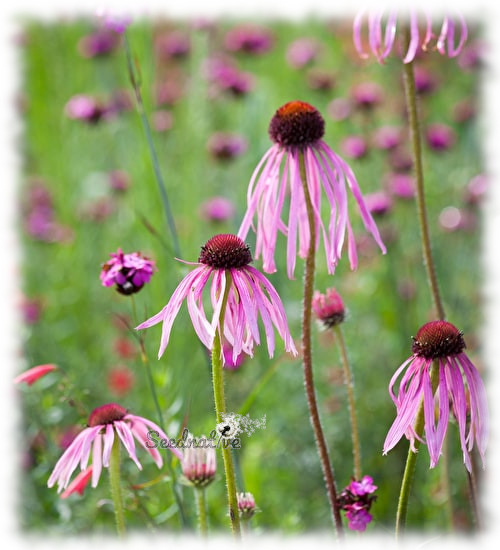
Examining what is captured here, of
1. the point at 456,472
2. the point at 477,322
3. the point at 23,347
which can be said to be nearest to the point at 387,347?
the point at 477,322

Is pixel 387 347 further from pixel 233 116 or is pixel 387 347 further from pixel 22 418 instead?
pixel 233 116

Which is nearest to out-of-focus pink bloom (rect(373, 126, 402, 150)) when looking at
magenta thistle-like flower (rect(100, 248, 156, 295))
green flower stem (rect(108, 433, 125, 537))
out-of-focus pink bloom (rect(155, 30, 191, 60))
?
out-of-focus pink bloom (rect(155, 30, 191, 60))

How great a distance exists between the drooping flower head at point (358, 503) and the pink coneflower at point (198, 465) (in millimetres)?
166

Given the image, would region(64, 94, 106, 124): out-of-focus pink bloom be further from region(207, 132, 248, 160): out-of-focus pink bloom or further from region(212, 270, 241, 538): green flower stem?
region(212, 270, 241, 538): green flower stem

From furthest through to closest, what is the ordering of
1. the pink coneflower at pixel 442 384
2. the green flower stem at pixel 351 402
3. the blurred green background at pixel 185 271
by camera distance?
the blurred green background at pixel 185 271 → the green flower stem at pixel 351 402 → the pink coneflower at pixel 442 384

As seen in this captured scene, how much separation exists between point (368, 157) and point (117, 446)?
5.53 feet

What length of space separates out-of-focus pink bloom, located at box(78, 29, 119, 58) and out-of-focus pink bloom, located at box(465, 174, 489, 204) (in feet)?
5.32

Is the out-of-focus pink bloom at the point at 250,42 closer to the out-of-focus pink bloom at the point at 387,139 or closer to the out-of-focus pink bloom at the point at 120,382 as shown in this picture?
the out-of-focus pink bloom at the point at 387,139

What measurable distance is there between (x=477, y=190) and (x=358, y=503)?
4.25 ft

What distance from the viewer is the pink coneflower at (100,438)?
34.4 inches

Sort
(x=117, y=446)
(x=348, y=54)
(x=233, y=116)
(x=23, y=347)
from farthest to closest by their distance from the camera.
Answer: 1. (x=348, y=54)
2. (x=233, y=116)
3. (x=23, y=347)
4. (x=117, y=446)

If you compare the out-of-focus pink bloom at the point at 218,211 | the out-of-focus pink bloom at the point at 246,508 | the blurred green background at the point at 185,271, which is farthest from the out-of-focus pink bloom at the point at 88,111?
the out-of-focus pink bloom at the point at 246,508

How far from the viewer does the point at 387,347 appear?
7.07 ft

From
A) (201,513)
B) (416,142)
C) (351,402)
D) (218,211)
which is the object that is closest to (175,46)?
(218,211)
